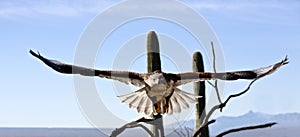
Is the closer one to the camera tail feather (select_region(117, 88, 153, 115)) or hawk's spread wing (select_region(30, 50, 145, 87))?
hawk's spread wing (select_region(30, 50, 145, 87))

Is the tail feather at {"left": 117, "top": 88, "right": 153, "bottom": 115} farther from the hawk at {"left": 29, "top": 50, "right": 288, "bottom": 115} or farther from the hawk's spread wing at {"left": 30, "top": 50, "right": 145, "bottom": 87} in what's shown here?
the hawk's spread wing at {"left": 30, "top": 50, "right": 145, "bottom": 87}

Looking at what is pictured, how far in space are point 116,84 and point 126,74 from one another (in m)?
0.26

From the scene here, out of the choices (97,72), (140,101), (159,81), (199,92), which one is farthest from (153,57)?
(140,101)

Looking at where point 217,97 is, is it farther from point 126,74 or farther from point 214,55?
point 126,74

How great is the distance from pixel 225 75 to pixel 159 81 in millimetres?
929

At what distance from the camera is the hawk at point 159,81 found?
824 centimetres

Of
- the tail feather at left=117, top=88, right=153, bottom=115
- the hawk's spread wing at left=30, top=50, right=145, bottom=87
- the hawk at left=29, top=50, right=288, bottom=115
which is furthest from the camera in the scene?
the tail feather at left=117, top=88, right=153, bottom=115

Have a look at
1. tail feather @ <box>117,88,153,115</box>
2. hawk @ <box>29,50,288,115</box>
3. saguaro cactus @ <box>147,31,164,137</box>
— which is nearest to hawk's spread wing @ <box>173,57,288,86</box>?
hawk @ <box>29,50,288,115</box>

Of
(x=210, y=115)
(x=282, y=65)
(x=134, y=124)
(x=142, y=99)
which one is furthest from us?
(x=142, y=99)

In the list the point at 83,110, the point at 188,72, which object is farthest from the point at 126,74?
the point at 83,110

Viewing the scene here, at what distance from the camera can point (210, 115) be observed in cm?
777

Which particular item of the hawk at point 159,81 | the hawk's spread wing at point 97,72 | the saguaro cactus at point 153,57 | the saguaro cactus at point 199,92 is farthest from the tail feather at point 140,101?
the saguaro cactus at point 199,92

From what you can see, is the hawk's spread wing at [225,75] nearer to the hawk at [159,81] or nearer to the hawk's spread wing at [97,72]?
the hawk at [159,81]

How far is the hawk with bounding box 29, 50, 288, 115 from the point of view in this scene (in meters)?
8.24
